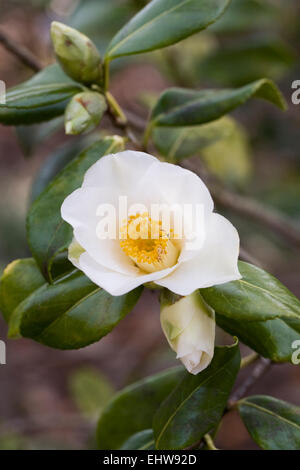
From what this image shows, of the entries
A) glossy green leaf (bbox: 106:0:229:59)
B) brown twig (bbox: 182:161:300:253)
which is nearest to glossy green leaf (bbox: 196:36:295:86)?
brown twig (bbox: 182:161:300:253)

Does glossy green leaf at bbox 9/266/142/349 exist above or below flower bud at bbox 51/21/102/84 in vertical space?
below

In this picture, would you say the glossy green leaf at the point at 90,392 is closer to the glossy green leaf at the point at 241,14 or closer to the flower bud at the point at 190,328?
the glossy green leaf at the point at 241,14

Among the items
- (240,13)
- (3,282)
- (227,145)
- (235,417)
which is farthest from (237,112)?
(3,282)

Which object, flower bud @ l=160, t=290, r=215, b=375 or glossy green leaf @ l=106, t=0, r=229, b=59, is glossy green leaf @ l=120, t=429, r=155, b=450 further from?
glossy green leaf @ l=106, t=0, r=229, b=59

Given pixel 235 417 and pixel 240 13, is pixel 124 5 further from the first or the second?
pixel 235 417

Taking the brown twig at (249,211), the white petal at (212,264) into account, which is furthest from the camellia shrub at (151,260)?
the brown twig at (249,211)

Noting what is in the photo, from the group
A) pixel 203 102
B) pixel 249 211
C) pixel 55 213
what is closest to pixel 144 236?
pixel 55 213
